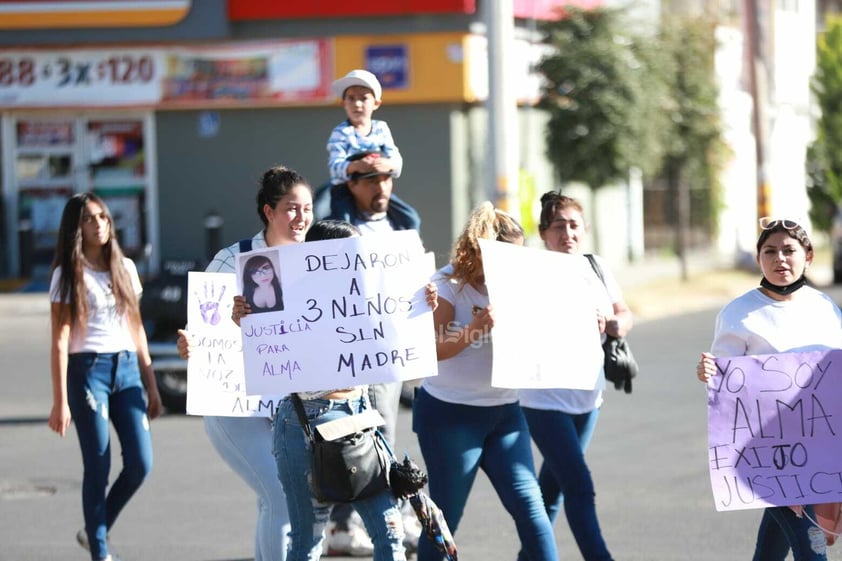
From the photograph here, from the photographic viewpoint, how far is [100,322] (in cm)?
692

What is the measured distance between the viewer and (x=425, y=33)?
23359 millimetres

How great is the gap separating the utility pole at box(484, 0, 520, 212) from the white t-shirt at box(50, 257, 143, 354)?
32.8 feet

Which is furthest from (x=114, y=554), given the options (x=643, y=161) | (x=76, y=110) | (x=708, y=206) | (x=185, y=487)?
(x=708, y=206)

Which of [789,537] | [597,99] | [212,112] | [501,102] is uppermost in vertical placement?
[212,112]

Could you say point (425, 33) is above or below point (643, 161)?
above

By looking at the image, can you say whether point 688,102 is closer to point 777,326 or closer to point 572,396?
point 572,396

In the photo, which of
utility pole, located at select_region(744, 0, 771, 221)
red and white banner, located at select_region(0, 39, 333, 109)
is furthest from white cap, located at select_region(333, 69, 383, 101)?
utility pole, located at select_region(744, 0, 771, 221)

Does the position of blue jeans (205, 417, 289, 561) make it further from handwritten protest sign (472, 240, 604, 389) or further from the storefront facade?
the storefront facade

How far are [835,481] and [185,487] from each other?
15.9 feet

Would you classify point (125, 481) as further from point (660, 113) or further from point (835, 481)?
point (660, 113)

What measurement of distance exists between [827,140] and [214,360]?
3012cm

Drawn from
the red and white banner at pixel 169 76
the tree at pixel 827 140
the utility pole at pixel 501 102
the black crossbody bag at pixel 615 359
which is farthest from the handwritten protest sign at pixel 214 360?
the tree at pixel 827 140

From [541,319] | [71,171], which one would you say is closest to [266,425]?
[541,319]

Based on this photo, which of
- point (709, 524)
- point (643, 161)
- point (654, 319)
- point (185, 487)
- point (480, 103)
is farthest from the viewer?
point (480, 103)
